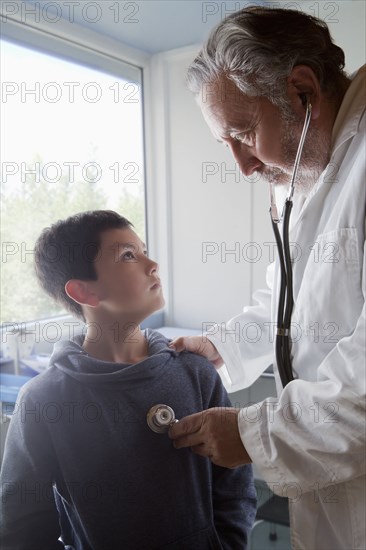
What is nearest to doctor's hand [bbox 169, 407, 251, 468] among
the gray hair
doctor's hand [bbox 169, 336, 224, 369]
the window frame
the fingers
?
the fingers

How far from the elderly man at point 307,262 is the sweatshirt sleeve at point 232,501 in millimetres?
163

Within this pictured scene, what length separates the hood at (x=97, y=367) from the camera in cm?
114

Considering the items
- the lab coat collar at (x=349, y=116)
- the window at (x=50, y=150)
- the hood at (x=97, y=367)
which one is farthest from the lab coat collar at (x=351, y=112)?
the window at (x=50, y=150)

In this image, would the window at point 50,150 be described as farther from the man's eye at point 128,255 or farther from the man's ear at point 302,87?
the man's ear at point 302,87

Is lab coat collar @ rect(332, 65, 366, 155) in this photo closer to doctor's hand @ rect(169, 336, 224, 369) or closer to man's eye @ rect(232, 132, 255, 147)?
man's eye @ rect(232, 132, 255, 147)

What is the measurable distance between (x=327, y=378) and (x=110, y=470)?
50 cm

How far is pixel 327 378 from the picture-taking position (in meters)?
0.99

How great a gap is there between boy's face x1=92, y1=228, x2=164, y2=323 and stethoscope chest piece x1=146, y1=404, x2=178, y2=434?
0.83 ft

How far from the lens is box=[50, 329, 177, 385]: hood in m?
1.14

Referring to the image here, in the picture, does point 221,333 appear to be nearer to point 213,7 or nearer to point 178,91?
point 213,7

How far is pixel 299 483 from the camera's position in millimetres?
948

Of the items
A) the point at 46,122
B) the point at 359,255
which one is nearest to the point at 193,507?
the point at 359,255

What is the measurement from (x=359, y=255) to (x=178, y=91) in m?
2.01

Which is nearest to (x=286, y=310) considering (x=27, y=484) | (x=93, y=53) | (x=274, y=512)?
(x=27, y=484)
